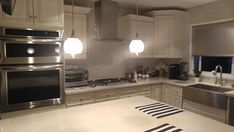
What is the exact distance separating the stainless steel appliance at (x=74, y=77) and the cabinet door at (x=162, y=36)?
172 centimetres

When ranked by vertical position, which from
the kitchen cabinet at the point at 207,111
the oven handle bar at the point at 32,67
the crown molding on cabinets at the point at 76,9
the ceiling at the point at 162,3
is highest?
the ceiling at the point at 162,3

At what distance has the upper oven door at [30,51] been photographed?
2014mm

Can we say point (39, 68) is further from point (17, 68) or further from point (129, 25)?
point (129, 25)

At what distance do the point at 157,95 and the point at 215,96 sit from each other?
1.13m

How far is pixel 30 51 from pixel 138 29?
82.3 inches

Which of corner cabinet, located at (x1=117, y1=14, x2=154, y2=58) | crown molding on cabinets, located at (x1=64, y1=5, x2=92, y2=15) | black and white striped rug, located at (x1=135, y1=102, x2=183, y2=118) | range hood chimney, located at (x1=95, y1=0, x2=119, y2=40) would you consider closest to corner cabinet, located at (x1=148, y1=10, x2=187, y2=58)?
corner cabinet, located at (x1=117, y1=14, x2=154, y2=58)

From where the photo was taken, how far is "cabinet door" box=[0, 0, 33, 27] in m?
2.05

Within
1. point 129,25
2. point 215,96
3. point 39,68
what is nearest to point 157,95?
point 215,96

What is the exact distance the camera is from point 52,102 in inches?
92.6

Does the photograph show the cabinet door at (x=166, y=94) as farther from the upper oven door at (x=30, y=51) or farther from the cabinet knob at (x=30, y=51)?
the cabinet knob at (x=30, y=51)

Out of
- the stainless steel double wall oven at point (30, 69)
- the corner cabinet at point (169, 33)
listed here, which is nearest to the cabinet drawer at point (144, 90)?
the corner cabinet at point (169, 33)

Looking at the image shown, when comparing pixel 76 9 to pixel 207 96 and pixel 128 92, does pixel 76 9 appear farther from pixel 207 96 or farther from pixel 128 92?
pixel 207 96

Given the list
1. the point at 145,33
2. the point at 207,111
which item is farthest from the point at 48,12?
the point at 207,111

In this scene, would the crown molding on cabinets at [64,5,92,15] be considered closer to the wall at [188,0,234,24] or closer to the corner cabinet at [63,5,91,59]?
the corner cabinet at [63,5,91,59]
